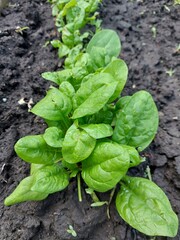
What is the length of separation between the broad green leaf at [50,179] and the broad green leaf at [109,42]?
781 millimetres

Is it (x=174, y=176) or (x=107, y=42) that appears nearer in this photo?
(x=174, y=176)

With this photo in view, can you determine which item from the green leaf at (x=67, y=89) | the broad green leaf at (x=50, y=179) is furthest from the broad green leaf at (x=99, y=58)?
the broad green leaf at (x=50, y=179)

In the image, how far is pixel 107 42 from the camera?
6.63 feet

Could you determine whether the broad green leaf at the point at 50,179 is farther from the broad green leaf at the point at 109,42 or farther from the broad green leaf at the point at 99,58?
the broad green leaf at the point at 109,42

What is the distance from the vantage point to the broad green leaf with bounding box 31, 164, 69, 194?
1.41 m

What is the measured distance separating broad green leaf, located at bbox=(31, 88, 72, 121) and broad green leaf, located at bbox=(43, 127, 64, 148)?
0.06 m

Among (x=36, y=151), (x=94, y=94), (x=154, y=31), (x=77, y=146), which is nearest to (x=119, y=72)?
(x=94, y=94)

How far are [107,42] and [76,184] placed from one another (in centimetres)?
87

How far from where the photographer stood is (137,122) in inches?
62.6

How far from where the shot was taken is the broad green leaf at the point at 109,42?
199 cm

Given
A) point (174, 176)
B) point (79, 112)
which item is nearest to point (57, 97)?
point (79, 112)

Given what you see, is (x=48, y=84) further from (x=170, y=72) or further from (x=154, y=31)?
(x=154, y=31)

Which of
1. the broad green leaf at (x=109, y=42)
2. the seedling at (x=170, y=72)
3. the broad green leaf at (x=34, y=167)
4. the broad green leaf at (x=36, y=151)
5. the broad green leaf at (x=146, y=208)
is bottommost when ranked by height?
the broad green leaf at (x=146, y=208)

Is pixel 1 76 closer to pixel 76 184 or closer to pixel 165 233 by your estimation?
pixel 76 184
